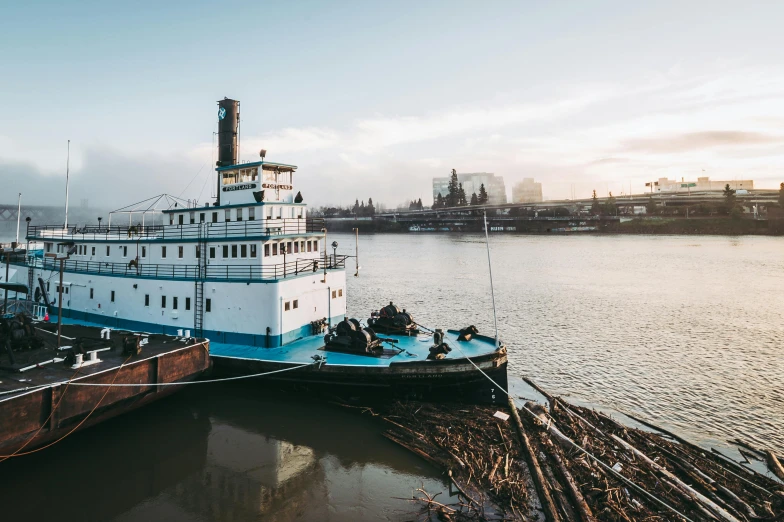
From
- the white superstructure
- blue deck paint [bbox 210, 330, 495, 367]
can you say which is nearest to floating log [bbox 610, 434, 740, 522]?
blue deck paint [bbox 210, 330, 495, 367]

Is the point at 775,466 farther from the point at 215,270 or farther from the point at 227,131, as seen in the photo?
the point at 227,131

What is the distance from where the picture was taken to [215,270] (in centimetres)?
2102

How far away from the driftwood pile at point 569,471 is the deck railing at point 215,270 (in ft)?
28.0

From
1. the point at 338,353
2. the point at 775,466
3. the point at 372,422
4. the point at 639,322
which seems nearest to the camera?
the point at 775,466

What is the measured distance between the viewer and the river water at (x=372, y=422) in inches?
473

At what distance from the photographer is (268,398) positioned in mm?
18359

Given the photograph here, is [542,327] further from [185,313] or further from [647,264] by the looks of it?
[647,264]

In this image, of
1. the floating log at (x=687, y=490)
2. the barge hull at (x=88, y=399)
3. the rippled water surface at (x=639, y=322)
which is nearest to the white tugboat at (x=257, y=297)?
the barge hull at (x=88, y=399)

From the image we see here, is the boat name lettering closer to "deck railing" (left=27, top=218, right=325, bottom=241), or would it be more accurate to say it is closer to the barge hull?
"deck railing" (left=27, top=218, right=325, bottom=241)

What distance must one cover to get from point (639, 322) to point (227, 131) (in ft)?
115

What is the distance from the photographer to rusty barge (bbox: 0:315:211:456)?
12.1 m

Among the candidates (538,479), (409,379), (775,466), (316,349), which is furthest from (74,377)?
(775,466)

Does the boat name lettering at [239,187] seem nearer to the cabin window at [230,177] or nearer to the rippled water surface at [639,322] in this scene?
the cabin window at [230,177]

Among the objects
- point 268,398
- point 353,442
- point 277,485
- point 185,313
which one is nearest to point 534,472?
point 353,442
